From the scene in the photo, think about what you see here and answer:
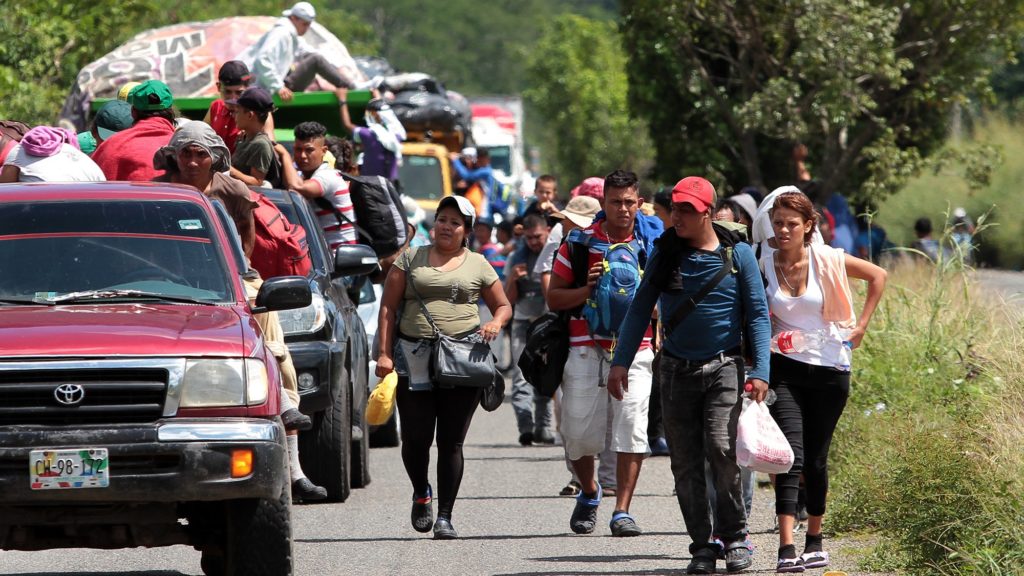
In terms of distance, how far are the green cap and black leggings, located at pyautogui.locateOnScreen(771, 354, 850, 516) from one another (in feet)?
13.9

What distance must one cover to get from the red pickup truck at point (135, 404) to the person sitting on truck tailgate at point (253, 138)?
3.63 meters

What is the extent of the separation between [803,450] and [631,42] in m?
15.5

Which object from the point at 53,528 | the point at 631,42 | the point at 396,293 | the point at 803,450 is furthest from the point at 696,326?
A: the point at 631,42

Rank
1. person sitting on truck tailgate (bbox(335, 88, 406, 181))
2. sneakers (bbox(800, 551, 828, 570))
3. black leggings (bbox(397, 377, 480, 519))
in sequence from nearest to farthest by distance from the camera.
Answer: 1. sneakers (bbox(800, 551, 828, 570))
2. black leggings (bbox(397, 377, 480, 519))
3. person sitting on truck tailgate (bbox(335, 88, 406, 181))

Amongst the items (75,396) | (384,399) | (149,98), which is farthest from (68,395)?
(149,98)

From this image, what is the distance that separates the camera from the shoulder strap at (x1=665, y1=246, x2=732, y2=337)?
8.24 meters

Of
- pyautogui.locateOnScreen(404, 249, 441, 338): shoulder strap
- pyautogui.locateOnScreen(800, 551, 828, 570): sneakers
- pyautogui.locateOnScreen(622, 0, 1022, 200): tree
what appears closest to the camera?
pyautogui.locateOnScreen(800, 551, 828, 570): sneakers

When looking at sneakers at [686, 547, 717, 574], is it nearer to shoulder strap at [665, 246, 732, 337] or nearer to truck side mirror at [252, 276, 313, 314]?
shoulder strap at [665, 246, 732, 337]

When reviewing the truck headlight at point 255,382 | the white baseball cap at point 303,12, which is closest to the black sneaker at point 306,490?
the truck headlight at point 255,382

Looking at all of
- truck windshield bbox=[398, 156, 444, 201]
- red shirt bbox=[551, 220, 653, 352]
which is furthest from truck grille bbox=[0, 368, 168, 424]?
truck windshield bbox=[398, 156, 444, 201]

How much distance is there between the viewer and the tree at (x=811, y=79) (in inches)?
794

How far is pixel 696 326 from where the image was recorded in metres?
8.30

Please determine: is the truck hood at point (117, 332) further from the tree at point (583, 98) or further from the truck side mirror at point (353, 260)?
the tree at point (583, 98)

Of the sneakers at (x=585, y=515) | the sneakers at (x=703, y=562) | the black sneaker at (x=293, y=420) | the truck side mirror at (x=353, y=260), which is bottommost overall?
the sneakers at (x=585, y=515)
